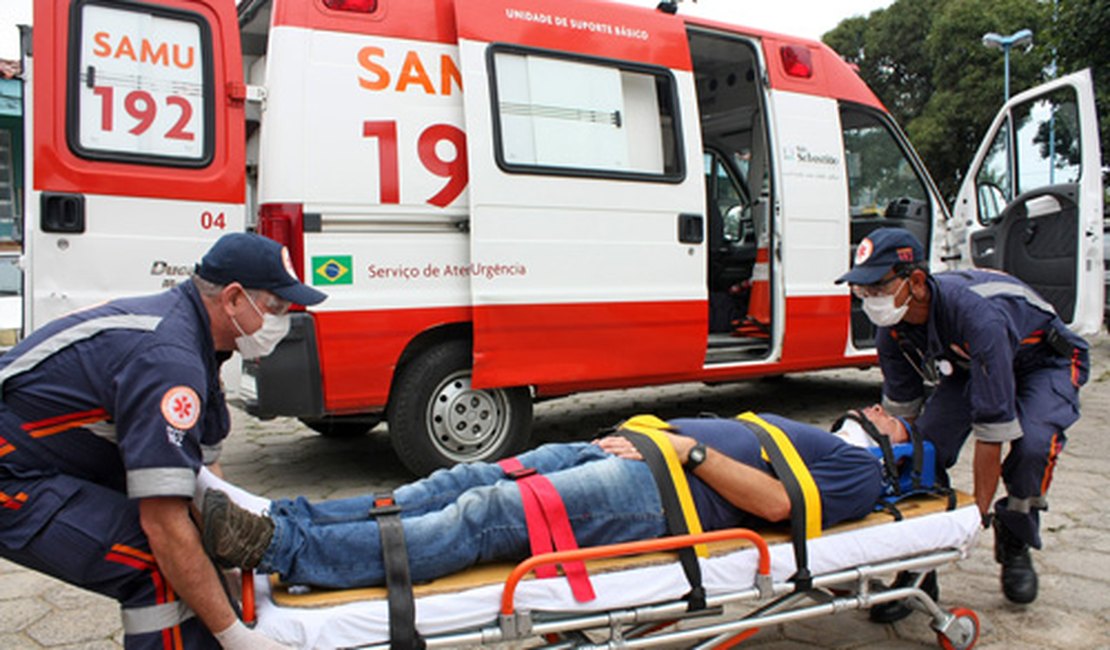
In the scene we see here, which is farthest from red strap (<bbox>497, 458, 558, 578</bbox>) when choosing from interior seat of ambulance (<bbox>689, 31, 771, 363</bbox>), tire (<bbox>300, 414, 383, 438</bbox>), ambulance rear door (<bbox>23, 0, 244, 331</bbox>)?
interior seat of ambulance (<bbox>689, 31, 771, 363</bbox>)

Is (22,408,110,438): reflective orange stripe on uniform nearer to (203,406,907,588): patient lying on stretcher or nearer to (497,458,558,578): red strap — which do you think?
(203,406,907,588): patient lying on stretcher

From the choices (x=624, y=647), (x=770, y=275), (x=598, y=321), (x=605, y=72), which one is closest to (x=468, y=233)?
(x=598, y=321)

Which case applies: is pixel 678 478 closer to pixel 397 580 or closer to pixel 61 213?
pixel 397 580

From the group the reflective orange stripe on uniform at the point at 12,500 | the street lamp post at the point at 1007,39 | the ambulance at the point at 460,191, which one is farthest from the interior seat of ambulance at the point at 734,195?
the street lamp post at the point at 1007,39

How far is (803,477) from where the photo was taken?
2.49 meters

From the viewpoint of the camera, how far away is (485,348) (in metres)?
4.20

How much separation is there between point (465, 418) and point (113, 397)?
2.60m

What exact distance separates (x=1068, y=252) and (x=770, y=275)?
1.89 m

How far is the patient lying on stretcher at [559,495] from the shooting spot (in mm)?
2059

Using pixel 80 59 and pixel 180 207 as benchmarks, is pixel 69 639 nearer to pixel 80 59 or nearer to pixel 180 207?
pixel 180 207

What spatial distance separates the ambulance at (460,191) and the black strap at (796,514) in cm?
194

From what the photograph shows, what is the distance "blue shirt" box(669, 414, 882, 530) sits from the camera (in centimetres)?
252

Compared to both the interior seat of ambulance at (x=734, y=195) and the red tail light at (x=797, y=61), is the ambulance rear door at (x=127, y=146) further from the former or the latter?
the red tail light at (x=797, y=61)

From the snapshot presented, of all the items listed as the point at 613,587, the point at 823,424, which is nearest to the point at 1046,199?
the point at 823,424
